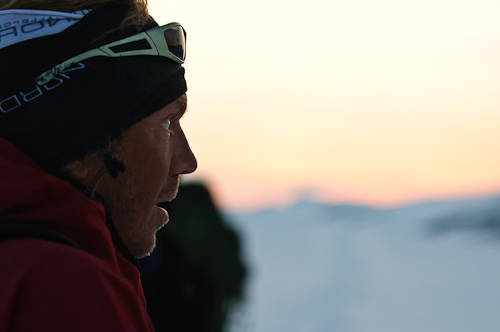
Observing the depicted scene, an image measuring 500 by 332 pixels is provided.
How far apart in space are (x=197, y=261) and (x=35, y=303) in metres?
12.5

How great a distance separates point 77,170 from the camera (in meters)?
1.97

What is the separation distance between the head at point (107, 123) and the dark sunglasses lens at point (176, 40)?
0.37 feet

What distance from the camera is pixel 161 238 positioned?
1221 cm

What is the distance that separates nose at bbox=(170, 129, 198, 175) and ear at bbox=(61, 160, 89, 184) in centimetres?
33

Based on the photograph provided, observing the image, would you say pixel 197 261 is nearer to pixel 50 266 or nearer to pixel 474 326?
pixel 50 266

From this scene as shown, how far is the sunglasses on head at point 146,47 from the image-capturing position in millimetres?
2059

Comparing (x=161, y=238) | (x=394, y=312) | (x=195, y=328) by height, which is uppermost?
(x=161, y=238)

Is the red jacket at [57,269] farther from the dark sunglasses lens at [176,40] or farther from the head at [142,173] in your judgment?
the dark sunglasses lens at [176,40]

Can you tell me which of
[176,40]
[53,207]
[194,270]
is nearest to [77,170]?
[53,207]

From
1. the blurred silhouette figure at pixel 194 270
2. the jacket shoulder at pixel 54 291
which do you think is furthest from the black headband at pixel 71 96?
the blurred silhouette figure at pixel 194 270

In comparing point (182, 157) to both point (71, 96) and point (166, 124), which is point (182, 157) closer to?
point (166, 124)

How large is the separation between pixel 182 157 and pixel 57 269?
77 centimetres

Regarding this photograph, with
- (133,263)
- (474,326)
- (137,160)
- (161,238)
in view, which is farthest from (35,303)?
(474,326)

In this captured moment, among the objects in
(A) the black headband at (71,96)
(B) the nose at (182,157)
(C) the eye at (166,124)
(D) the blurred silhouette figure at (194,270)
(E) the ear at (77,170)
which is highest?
(A) the black headband at (71,96)
